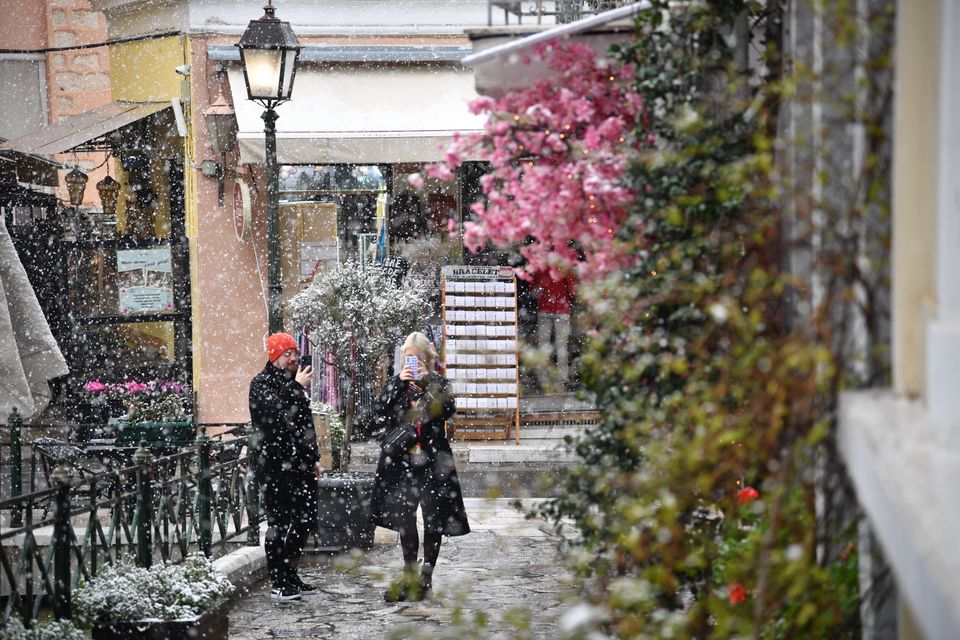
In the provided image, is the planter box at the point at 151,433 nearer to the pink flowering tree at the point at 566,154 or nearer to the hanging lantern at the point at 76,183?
the hanging lantern at the point at 76,183

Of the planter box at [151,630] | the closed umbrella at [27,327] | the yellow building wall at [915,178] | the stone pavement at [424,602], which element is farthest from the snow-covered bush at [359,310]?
the yellow building wall at [915,178]

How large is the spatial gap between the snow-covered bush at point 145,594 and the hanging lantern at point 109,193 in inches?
432

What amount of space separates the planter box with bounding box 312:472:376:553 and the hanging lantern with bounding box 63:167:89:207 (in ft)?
26.5

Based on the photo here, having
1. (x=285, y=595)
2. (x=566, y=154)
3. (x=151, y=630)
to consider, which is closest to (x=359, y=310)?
(x=285, y=595)

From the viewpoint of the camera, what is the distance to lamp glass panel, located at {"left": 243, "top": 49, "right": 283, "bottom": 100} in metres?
10.4

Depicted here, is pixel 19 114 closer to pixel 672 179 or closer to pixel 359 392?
pixel 359 392

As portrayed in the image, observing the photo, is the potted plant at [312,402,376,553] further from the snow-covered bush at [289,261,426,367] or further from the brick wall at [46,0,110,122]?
the brick wall at [46,0,110,122]

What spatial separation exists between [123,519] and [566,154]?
3.69 meters

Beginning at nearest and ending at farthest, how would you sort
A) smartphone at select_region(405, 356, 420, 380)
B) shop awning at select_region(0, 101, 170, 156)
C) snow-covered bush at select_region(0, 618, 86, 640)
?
snow-covered bush at select_region(0, 618, 86, 640), smartphone at select_region(405, 356, 420, 380), shop awning at select_region(0, 101, 170, 156)

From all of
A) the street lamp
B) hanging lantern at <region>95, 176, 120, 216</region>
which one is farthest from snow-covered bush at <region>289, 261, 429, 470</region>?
hanging lantern at <region>95, 176, 120, 216</region>

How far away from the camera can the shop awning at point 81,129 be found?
14617 mm

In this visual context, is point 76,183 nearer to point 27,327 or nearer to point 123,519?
point 27,327

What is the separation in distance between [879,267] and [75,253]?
1466 cm

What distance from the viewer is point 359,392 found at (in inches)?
618
